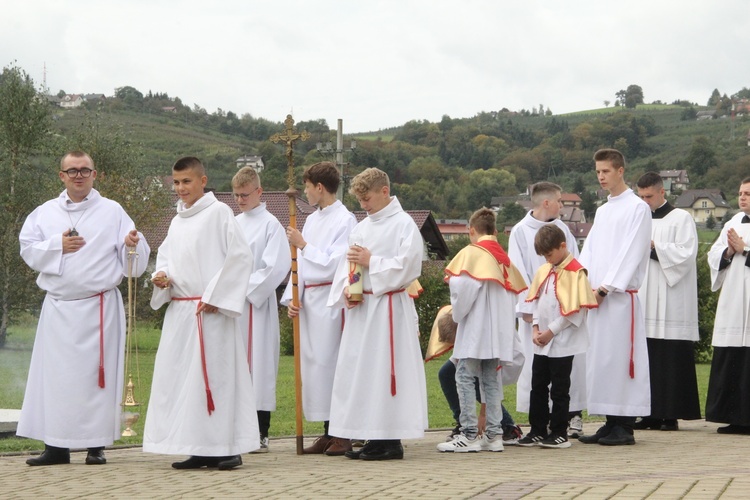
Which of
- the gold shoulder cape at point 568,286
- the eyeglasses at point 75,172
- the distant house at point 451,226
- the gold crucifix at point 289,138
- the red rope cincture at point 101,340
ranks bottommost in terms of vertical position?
the red rope cincture at point 101,340

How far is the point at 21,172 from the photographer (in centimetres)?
3344

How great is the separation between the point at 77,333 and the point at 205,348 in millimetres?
1269

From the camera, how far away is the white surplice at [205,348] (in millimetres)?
9141

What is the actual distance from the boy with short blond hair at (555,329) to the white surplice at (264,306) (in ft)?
7.62

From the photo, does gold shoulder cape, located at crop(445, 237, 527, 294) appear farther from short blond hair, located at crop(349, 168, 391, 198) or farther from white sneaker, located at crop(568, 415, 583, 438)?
white sneaker, located at crop(568, 415, 583, 438)

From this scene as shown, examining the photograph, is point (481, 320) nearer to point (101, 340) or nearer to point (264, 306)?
point (264, 306)

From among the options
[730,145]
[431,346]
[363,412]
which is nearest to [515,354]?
[431,346]

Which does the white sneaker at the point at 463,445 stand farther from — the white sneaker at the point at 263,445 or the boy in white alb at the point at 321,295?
the white sneaker at the point at 263,445

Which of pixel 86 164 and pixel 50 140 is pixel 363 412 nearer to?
pixel 86 164

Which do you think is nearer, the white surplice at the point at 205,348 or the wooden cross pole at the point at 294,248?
the white surplice at the point at 205,348

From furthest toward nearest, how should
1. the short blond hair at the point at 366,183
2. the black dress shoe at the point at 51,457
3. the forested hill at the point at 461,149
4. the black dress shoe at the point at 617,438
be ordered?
the forested hill at the point at 461,149, the black dress shoe at the point at 617,438, the short blond hair at the point at 366,183, the black dress shoe at the point at 51,457

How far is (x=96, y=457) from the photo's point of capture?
975 cm

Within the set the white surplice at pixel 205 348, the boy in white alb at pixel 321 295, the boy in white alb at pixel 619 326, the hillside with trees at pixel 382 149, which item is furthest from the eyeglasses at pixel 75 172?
the hillside with trees at pixel 382 149

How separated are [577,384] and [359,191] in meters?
3.32
